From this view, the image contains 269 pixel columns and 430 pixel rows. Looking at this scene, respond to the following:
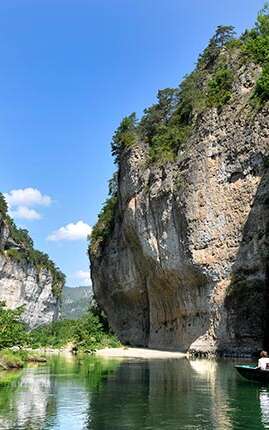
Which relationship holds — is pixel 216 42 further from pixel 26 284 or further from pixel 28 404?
pixel 26 284

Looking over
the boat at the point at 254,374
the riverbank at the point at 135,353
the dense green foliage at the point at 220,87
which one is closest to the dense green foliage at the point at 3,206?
the riverbank at the point at 135,353

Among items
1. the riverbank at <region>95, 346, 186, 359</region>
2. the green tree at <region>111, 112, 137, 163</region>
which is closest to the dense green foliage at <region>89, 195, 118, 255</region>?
the green tree at <region>111, 112, 137, 163</region>

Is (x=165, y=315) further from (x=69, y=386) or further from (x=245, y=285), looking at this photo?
(x=69, y=386)

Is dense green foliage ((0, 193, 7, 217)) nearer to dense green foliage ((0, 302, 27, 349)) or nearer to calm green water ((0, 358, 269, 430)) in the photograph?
dense green foliage ((0, 302, 27, 349))

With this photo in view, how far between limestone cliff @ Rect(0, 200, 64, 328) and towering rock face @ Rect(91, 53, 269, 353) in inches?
1807

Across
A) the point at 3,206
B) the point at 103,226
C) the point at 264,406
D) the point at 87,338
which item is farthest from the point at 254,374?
the point at 3,206

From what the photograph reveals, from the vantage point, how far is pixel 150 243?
45688 millimetres

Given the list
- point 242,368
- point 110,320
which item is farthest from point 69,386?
point 110,320

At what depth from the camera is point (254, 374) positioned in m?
20.9

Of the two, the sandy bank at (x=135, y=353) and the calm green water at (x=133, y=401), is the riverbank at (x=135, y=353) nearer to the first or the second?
the sandy bank at (x=135, y=353)

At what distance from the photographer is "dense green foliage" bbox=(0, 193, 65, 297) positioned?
94.9 meters

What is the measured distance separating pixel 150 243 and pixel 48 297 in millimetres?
73367

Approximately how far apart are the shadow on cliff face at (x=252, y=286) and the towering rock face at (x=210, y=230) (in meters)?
0.06

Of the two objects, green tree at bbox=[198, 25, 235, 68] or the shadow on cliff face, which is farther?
green tree at bbox=[198, 25, 235, 68]
